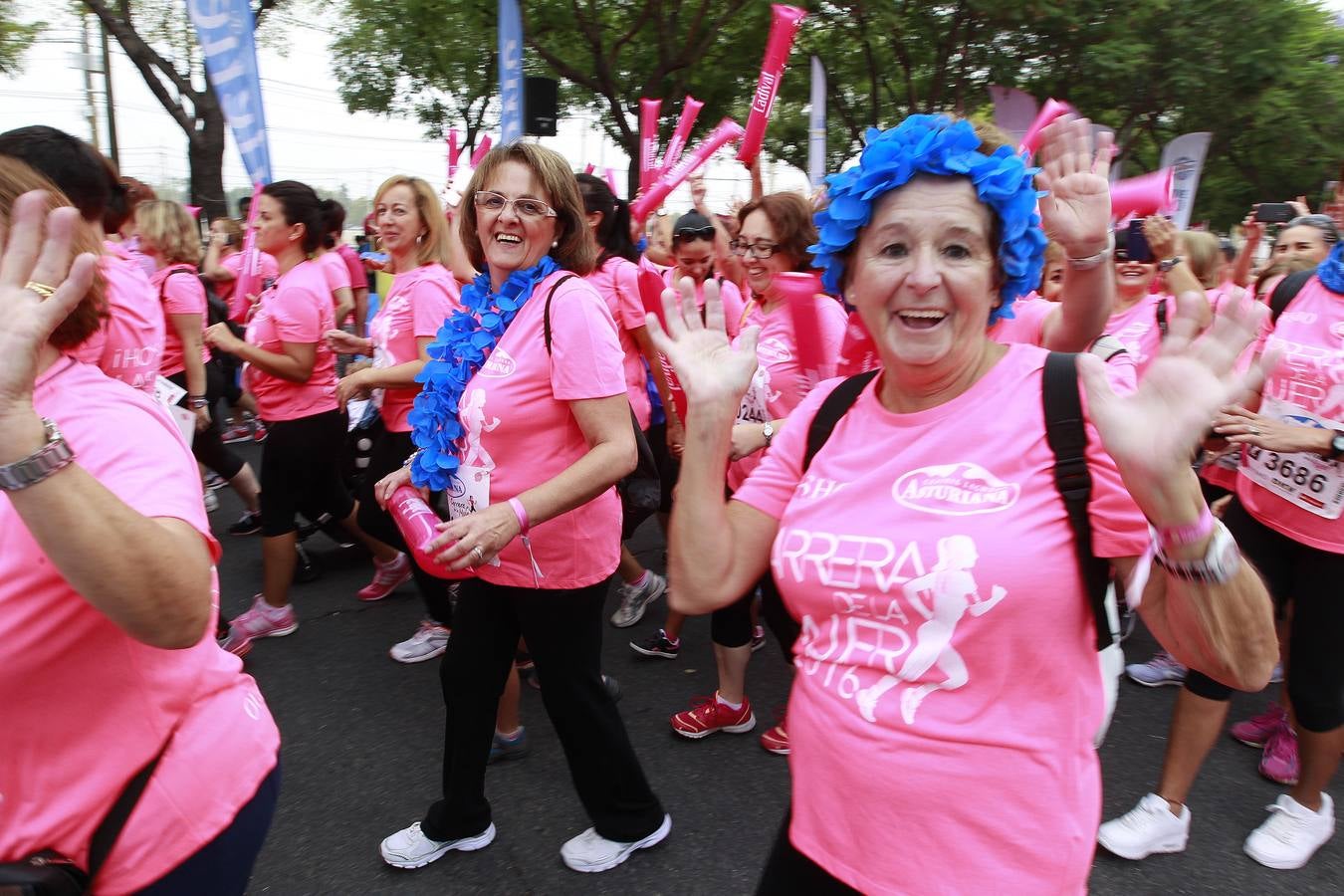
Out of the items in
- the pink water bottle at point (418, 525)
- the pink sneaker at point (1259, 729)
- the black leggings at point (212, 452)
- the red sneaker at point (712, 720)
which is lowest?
the red sneaker at point (712, 720)

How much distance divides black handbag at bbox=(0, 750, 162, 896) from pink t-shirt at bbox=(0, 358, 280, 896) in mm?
12

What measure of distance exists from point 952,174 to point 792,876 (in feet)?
3.94

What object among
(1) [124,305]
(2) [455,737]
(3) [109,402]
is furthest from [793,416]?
(1) [124,305]

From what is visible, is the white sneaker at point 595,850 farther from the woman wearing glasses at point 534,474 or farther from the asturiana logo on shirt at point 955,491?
the asturiana logo on shirt at point 955,491

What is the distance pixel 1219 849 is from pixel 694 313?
8.52ft

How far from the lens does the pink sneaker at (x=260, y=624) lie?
4249 millimetres

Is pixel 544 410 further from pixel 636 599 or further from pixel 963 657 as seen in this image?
pixel 636 599

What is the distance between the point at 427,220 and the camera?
160 inches

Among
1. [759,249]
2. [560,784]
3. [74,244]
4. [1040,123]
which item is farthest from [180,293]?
[1040,123]

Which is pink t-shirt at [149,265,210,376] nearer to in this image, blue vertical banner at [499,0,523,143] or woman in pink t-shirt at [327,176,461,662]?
woman in pink t-shirt at [327,176,461,662]

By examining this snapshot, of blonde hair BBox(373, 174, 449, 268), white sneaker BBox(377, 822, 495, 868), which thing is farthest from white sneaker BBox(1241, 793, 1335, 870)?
blonde hair BBox(373, 174, 449, 268)

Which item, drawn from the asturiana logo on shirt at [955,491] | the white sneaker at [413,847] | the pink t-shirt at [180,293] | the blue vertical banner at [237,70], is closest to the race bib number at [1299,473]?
the asturiana logo on shirt at [955,491]

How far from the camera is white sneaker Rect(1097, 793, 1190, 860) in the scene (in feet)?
9.21

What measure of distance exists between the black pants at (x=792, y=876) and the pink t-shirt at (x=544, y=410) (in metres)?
1.04
